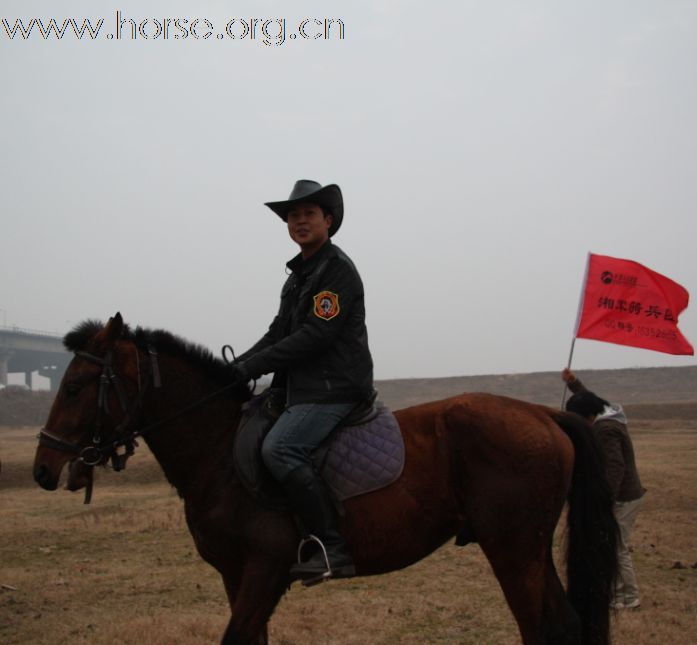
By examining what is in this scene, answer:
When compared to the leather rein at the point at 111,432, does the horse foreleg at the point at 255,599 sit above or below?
below

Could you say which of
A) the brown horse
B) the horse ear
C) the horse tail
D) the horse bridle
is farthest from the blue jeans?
the horse tail

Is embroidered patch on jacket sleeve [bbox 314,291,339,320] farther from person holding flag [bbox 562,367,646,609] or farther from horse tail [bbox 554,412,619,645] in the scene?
person holding flag [bbox 562,367,646,609]

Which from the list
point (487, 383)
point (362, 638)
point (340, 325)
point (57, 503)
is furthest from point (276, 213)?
point (487, 383)

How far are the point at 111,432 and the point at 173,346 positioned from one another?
2.33 ft

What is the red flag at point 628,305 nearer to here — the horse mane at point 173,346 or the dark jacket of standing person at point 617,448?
the dark jacket of standing person at point 617,448

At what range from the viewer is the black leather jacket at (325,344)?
4.50 meters

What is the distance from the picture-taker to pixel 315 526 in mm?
4352

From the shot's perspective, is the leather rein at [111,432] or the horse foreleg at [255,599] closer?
the horse foreleg at [255,599]

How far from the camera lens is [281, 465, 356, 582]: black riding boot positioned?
169 inches

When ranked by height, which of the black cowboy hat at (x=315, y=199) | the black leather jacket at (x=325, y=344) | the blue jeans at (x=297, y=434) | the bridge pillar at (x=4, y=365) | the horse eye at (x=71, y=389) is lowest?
the bridge pillar at (x=4, y=365)

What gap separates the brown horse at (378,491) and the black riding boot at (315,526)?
5.1 inches

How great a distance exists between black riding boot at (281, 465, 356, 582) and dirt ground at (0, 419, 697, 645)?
2591mm

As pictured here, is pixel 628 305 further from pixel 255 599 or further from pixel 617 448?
pixel 255 599

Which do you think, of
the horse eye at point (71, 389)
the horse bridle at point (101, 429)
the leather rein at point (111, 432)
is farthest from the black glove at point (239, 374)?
the horse eye at point (71, 389)
